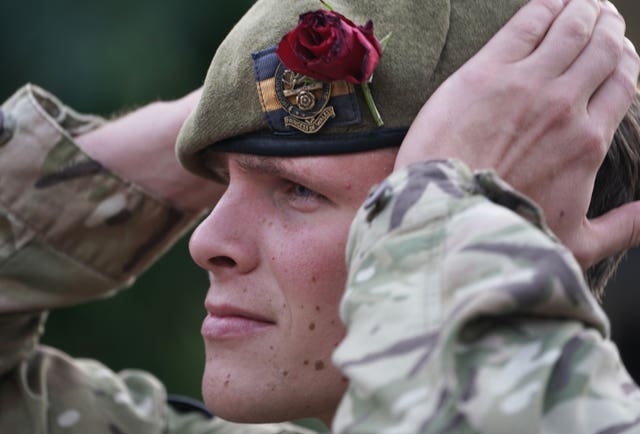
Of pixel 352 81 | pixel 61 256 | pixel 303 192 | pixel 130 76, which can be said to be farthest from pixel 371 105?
pixel 130 76

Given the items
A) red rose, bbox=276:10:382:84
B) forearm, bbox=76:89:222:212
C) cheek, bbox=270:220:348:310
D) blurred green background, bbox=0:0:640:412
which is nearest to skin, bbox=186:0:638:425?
cheek, bbox=270:220:348:310

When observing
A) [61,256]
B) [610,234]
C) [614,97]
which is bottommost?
[61,256]

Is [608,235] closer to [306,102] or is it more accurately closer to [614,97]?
[614,97]

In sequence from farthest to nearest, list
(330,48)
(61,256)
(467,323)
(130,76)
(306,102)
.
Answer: (130,76) → (61,256) → (306,102) → (330,48) → (467,323)

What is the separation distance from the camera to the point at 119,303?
5.45 meters

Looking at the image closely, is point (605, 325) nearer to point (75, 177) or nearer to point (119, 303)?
point (75, 177)

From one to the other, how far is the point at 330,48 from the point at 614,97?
1.69 ft


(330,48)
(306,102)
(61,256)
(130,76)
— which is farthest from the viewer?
(130,76)

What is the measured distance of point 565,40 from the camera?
1948mm

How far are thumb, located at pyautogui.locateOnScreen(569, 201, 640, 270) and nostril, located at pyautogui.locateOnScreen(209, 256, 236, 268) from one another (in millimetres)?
628

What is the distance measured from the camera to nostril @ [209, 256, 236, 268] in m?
2.10

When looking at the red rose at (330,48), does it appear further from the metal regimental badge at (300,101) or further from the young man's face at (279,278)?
the young man's face at (279,278)

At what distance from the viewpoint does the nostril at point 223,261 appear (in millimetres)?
2096

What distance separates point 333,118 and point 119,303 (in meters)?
3.63
